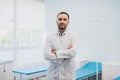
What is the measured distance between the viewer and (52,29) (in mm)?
5215

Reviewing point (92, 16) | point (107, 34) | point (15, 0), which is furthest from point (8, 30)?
point (107, 34)

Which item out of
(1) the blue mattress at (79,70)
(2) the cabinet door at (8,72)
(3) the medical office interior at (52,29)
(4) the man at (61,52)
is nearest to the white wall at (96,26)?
(3) the medical office interior at (52,29)

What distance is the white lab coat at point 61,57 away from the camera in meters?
2.01

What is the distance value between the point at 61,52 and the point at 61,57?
2.3 inches

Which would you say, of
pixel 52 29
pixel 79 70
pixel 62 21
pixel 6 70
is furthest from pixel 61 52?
pixel 52 29

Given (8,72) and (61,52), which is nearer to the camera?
(61,52)

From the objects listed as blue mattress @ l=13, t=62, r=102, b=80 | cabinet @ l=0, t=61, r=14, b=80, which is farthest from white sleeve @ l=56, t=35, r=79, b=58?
cabinet @ l=0, t=61, r=14, b=80

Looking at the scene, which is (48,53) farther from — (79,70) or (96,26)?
(96,26)

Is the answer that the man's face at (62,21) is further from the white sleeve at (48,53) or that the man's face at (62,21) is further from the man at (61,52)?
the white sleeve at (48,53)

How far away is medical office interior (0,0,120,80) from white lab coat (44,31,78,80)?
1481mm

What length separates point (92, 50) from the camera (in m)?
4.44

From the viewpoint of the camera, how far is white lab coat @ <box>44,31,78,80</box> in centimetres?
201

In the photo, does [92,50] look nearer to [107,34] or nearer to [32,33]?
[107,34]

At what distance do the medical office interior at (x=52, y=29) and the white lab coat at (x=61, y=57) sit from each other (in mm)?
1481
